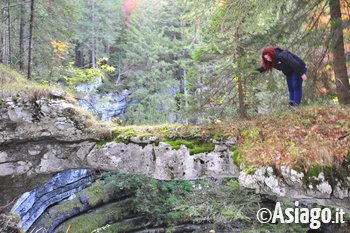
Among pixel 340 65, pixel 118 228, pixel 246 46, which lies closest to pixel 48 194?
pixel 118 228

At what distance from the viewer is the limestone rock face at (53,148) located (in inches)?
286

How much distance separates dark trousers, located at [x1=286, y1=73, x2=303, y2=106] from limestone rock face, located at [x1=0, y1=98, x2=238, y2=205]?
3.16 metres

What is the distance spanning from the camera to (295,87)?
22.4 feet

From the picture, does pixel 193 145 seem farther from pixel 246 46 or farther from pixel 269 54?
pixel 246 46

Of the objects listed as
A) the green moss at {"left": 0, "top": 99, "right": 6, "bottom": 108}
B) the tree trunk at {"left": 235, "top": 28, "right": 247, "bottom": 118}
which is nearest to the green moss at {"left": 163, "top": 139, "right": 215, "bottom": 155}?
the tree trunk at {"left": 235, "top": 28, "right": 247, "bottom": 118}

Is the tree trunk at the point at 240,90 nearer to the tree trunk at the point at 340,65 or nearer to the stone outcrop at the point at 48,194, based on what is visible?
the tree trunk at the point at 340,65

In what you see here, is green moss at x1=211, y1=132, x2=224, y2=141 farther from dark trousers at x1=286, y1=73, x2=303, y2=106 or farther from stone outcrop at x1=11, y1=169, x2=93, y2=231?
stone outcrop at x1=11, y1=169, x2=93, y2=231

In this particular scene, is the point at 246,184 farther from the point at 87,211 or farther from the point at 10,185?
the point at 87,211

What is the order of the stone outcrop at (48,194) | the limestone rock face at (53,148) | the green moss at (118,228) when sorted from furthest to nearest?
the green moss at (118,228) → the stone outcrop at (48,194) → the limestone rock face at (53,148)

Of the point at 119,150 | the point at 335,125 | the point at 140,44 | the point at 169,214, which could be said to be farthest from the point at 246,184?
the point at 140,44

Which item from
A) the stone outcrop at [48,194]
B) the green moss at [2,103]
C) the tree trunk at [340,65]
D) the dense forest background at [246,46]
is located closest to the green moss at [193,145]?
the dense forest background at [246,46]

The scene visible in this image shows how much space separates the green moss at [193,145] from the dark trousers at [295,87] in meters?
2.17

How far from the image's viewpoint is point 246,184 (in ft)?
19.0

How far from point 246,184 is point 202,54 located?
356 cm
